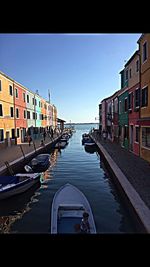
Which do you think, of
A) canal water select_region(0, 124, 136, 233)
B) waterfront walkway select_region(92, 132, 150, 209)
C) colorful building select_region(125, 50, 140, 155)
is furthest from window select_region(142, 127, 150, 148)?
canal water select_region(0, 124, 136, 233)

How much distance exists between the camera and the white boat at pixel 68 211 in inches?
241

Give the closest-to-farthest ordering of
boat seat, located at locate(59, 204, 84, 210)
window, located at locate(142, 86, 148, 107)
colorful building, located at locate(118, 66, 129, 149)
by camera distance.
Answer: boat seat, located at locate(59, 204, 84, 210) → window, located at locate(142, 86, 148, 107) → colorful building, located at locate(118, 66, 129, 149)

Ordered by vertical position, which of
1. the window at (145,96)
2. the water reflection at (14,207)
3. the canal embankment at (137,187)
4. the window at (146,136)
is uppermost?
the window at (145,96)

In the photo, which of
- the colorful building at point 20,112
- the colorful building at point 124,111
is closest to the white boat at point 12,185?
the colorful building at point 124,111

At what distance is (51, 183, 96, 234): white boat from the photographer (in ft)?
20.1

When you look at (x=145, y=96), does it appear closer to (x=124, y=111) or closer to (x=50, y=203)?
(x=124, y=111)

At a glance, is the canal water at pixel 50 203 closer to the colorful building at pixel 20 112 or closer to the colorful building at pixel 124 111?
the colorful building at pixel 124 111

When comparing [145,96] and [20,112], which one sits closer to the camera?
[145,96]

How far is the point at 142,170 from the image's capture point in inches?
458

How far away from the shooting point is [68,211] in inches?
281

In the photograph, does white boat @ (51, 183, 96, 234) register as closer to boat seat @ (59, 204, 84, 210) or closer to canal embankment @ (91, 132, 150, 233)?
boat seat @ (59, 204, 84, 210)

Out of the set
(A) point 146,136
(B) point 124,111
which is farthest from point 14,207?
(B) point 124,111
